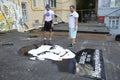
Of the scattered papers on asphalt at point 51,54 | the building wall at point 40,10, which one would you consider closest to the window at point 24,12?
the building wall at point 40,10

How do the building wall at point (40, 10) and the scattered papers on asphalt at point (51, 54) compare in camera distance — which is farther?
the building wall at point (40, 10)

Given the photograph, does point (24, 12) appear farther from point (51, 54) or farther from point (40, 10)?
point (51, 54)

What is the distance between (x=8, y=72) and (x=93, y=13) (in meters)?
18.1

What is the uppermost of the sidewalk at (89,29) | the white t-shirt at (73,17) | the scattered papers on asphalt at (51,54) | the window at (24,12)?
the window at (24,12)

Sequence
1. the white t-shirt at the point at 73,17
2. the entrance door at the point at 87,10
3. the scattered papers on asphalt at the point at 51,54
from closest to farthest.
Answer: the scattered papers on asphalt at the point at 51,54 → the white t-shirt at the point at 73,17 → the entrance door at the point at 87,10

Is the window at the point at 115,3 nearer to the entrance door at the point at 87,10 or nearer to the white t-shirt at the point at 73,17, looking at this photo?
the entrance door at the point at 87,10

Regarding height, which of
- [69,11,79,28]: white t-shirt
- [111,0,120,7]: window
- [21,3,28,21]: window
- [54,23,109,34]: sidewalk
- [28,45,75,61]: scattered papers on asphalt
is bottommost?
[28,45,75,61]: scattered papers on asphalt

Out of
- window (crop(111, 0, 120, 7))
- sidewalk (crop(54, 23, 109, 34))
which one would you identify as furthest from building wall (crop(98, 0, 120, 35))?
sidewalk (crop(54, 23, 109, 34))

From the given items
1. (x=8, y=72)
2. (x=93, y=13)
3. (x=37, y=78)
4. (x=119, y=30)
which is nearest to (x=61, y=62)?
(x=37, y=78)

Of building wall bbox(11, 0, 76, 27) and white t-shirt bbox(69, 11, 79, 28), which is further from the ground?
building wall bbox(11, 0, 76, 27)

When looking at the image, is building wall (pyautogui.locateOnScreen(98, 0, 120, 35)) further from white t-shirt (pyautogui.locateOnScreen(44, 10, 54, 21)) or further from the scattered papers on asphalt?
the scattered papers on asphalt

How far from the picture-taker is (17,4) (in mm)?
11828

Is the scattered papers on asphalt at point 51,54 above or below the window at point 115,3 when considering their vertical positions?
below

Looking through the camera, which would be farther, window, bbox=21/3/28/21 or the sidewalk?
window, bbox=21/3/28/21
